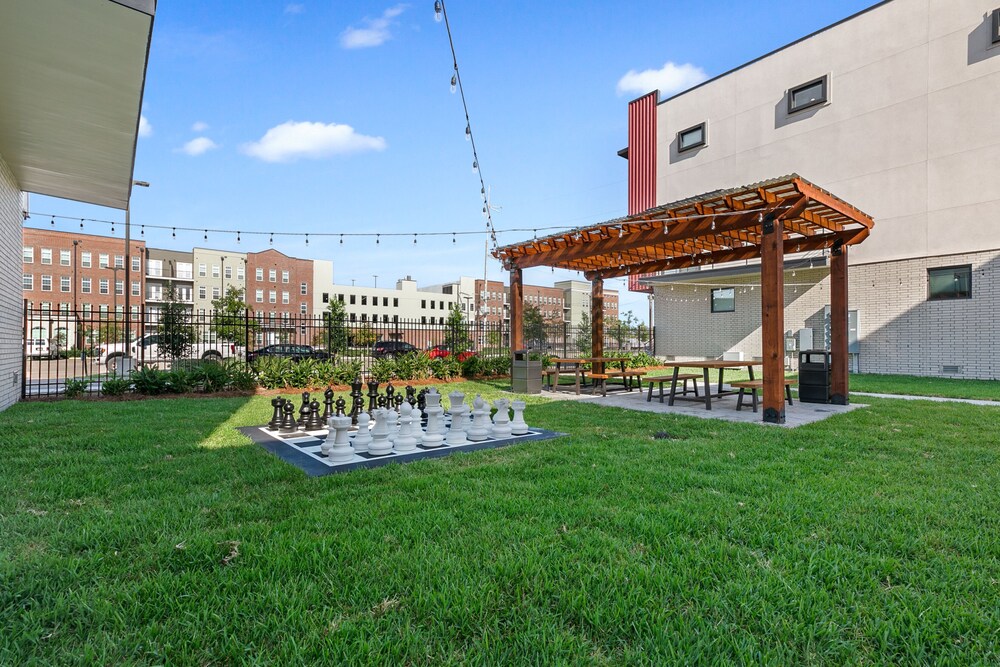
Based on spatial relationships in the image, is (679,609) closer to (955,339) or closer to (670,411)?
(670,411)

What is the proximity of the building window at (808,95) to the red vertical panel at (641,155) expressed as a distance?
571 cm

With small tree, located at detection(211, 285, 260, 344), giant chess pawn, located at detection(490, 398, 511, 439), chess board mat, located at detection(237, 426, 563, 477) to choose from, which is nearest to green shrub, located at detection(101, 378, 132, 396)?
small tree, located at detection(211, 285, 260, 344)

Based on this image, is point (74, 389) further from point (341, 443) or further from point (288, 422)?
A: point (341, 443)

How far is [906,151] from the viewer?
14242 mm

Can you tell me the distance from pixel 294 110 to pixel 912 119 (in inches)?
687

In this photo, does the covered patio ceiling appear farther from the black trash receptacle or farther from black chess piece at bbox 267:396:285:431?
black chess piece at bbox 267:396:285:431

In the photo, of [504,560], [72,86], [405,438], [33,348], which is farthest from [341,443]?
[33,348]

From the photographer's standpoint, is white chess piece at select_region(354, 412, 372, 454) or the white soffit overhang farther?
white chess piece at select_region(354, 412, 372, 454)

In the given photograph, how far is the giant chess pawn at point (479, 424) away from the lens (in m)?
5.39

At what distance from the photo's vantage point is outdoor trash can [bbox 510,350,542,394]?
34.8 feet

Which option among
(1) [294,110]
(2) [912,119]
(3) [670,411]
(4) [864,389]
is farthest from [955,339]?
(1) [294,110]

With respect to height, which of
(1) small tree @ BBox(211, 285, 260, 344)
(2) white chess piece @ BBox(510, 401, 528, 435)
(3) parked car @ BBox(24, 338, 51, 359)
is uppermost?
(1) small tree @ BBox(211, 285, 260, 344)

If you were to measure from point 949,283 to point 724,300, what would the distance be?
7.16 metres

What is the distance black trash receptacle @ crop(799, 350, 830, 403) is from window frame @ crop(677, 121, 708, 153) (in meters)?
13.5
